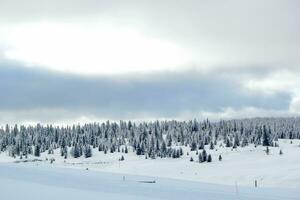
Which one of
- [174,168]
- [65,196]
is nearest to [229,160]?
[174,168]

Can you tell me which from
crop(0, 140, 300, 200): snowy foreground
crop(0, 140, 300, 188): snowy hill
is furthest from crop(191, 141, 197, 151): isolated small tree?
crop(0, 140, 300, 200): snowy foreground

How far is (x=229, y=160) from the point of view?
Result: 137m

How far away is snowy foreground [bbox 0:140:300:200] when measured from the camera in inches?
921

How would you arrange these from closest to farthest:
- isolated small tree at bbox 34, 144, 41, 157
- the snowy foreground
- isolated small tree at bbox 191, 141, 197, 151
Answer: the snowy foreground < isolated small tree at bbox 191, 141, 197, 151 < isolated small tree at bbox 34, 144, 41, 157

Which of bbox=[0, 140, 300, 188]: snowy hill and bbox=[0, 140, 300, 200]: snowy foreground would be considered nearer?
bbox=[0, 140, 300, 200]: snowy foreground

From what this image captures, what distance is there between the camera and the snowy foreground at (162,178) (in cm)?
2340


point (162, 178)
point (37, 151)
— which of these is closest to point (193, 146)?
point (37, 151)

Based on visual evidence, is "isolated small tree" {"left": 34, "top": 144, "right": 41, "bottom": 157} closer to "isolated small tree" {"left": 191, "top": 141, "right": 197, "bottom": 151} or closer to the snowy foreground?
the snowy foreground

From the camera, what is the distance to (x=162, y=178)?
49812mm

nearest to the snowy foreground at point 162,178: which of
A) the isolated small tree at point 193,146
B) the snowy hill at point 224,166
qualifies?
the snowy hill at point 224,166

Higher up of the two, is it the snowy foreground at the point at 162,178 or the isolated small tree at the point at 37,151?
the isolated small tree at the point at 37,151

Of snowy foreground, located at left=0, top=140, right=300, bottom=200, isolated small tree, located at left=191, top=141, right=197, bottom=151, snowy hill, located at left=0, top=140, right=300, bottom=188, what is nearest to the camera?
snowy foreground, located at left=0, top=140, right=300, bottom=200

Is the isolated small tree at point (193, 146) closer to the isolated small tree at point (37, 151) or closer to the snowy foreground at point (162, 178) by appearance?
the snowy foreground at point (162, 178)

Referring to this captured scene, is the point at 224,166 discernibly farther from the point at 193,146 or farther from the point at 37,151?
the point at 37,151
